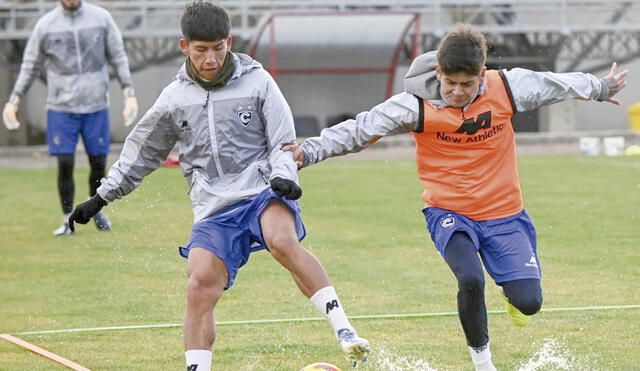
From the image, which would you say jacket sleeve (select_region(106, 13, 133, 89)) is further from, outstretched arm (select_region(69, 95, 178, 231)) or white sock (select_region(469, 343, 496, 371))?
white sock (select_region(469, 343, 496, 371))

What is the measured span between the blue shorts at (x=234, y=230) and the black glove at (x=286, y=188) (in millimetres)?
218

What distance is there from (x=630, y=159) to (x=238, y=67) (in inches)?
544

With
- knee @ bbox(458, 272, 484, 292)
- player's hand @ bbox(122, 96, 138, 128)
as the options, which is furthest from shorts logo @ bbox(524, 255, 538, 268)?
player's hand @ bbox(122, 96, 138, 128)

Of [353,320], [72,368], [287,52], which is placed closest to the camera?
[72,368]

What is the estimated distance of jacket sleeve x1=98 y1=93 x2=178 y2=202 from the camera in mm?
5543

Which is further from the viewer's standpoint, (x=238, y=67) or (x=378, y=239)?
(x=378, y=239)

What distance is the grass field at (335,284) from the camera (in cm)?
614

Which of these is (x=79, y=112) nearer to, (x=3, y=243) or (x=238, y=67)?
(x=3, y=243)

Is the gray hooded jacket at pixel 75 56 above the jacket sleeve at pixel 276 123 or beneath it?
beneath

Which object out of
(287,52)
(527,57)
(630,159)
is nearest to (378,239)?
(630,159)

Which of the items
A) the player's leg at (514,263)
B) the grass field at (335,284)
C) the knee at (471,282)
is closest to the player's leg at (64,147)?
the grass field at (335,284)

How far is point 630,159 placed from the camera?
1834 centimetres

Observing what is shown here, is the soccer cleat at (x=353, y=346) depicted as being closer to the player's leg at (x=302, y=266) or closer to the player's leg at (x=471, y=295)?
the player's leg at (x=302, y=266)

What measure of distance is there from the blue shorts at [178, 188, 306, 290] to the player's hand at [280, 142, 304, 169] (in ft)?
0.58
